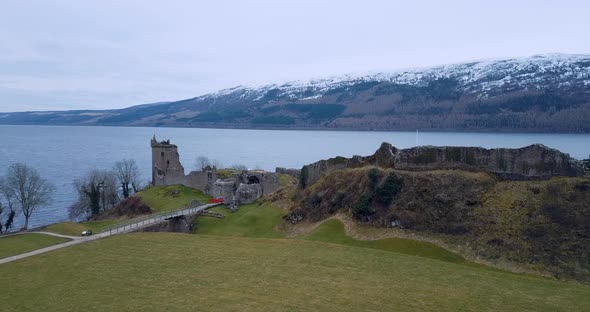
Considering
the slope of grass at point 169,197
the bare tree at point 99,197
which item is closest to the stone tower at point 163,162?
the slope of grass at point 169,197

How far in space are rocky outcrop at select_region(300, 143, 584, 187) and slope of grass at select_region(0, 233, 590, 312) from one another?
10494 mm

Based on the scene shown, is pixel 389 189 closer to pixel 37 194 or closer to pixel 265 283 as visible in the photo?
pixel 265 283

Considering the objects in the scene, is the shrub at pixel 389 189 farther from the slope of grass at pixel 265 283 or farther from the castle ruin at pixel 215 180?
the castle ruin at pixel 215 180

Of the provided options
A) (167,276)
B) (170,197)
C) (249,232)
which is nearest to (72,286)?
(167,276)

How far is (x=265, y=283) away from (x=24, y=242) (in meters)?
23.0

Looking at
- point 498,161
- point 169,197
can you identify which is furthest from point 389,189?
point 169,197

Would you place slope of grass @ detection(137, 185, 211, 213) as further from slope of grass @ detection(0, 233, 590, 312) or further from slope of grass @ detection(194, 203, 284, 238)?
slope of grass @ detection(0, 233, 590, 312)

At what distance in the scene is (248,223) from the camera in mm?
45469

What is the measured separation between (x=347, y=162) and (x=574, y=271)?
2240 cm

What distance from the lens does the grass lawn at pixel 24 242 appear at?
116 ft

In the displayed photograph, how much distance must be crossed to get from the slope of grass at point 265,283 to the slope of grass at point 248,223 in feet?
25.9

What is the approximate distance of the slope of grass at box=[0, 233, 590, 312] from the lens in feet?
75.6

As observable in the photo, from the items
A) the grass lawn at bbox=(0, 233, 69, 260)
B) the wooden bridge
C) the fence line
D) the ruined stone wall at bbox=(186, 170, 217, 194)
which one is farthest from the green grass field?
the ruined stone wall at bbox=(186, 170, 217, 194)

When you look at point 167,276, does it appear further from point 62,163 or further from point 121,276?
point 62,163
